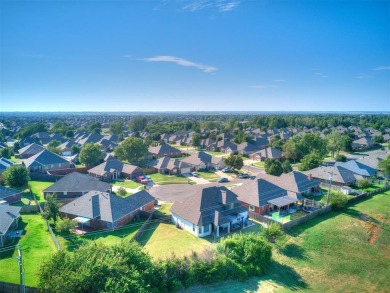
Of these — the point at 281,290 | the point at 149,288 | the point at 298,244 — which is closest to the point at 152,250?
the point at 149,288

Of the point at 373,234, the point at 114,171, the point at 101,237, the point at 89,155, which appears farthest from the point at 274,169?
the point at 89,155

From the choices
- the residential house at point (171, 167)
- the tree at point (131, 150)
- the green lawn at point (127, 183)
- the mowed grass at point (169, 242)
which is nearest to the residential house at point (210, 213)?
the mowed grass at point (169, 242)

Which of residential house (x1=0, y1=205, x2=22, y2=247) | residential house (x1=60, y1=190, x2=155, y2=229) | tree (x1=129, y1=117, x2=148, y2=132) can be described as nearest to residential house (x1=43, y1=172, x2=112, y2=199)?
residential house (x1=60, y1=190, x2=155, y2=229)

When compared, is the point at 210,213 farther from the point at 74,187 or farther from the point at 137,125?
the point at 137,125

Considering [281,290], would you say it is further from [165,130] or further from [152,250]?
[165,130]

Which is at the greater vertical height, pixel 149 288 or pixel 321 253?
pixel 149 288

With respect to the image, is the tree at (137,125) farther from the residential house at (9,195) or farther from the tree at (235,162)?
the residential house at (9,195)
